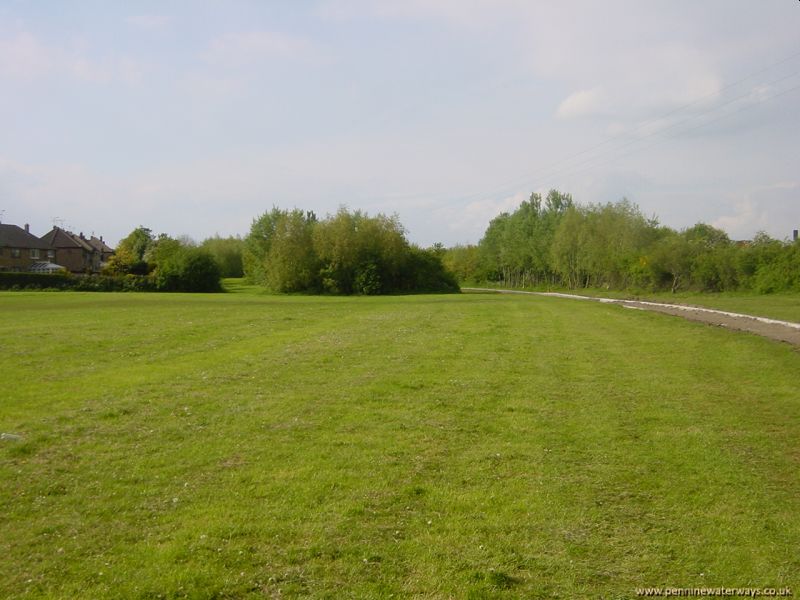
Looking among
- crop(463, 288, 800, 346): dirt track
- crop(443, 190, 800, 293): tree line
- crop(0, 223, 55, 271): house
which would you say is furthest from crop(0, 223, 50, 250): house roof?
crop(463, 288, 800, 346): dirt track

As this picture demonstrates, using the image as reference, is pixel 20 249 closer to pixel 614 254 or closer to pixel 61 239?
pixel 61 239

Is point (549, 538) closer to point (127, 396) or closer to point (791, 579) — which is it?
point (791, 579)

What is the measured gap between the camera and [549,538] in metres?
5.97

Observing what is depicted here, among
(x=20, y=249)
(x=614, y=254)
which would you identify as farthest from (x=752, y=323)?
(x=20, y=249)

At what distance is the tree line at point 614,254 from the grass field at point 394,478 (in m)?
41.5

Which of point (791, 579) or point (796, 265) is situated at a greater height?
point (796, 265)

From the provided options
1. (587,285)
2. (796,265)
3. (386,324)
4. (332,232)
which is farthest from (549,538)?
(587,285)

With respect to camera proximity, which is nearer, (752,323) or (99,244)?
(752,323)

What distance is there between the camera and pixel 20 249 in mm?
113875

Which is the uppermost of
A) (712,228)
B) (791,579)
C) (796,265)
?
Result: (712,228)

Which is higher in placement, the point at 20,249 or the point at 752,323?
the point at 20,249

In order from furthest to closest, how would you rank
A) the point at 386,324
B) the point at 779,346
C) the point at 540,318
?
the point at 540,318
the point at 386,324
the point at 779,346

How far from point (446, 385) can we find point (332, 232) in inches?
2625

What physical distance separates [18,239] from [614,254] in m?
99.3
